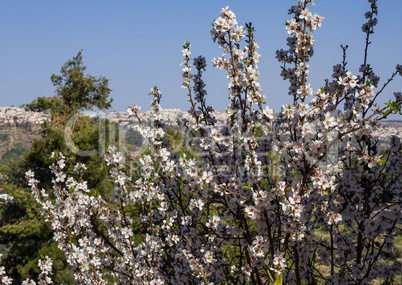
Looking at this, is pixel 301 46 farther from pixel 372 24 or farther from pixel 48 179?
pixel 48 179

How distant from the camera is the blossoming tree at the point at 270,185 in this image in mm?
2227

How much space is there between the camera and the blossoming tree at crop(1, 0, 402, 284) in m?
2.23

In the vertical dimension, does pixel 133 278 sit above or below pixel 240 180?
below

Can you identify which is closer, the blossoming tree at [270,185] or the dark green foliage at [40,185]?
the blossoming tree at [270,185]

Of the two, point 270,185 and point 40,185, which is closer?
point 270,185

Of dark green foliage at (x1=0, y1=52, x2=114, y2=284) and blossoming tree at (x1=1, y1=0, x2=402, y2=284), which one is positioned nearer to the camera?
blossoming tree at (x1=1, y1=0, x2=402, y2=284)

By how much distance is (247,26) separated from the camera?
2697mm

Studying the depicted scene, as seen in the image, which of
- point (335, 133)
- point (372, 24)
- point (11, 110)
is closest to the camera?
point (335, 133)

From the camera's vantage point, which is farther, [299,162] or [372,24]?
[372,24]

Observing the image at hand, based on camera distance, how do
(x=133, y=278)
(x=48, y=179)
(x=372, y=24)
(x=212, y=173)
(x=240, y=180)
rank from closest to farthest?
1. (x=240, y=180)
2. (x=212, y=173)
3. (x=372, y=24)
4. (x=133, y=278)
5. (x=48, y=179)

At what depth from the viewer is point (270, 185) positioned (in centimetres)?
310

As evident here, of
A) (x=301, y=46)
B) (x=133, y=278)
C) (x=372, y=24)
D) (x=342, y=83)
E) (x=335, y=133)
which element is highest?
(x=372, y=24)

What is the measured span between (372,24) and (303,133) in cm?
195

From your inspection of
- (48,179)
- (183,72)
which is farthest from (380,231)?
(48,179)
